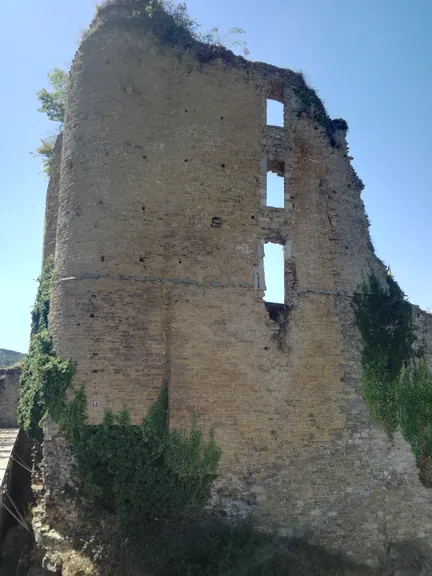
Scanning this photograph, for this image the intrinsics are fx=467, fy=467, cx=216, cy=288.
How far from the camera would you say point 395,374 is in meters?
12.1

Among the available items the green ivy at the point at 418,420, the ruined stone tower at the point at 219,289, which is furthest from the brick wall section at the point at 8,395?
the green ivy at the point at 418,420

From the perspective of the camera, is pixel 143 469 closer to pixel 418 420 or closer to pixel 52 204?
pixel 418 420

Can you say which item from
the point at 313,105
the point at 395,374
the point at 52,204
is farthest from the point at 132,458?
the point at 313,105

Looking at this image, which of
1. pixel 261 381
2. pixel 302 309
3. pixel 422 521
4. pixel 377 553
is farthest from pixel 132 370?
pixel 422 521

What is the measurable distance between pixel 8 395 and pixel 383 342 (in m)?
14.1

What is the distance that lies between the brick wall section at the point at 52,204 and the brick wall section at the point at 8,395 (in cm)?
629

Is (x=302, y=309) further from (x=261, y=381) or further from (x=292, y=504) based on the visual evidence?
(x=292, y=504)

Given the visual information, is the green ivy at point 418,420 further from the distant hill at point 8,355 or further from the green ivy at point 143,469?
the distant hill at point 8,355

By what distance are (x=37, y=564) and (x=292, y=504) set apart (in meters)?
5.72

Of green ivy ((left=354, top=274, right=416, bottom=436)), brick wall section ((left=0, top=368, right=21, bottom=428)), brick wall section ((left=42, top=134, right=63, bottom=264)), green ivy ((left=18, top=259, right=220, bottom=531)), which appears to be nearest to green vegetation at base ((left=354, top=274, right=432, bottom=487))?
green ivy ((left=354, top=274, right=416, bottom=436))

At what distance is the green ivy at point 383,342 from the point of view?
11.9 meters

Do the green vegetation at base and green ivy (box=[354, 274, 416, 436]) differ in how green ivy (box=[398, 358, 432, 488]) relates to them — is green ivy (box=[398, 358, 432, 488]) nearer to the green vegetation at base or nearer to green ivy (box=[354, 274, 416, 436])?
the green vegetation at base

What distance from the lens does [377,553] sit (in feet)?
36.6

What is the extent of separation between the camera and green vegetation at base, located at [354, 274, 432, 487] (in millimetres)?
11969
